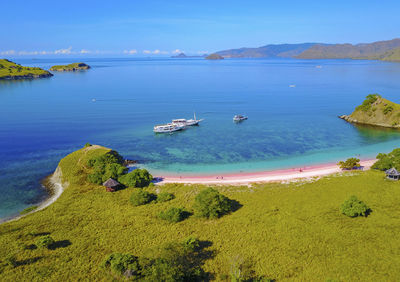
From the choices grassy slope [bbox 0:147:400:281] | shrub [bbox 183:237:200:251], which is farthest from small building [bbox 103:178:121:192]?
shrub [bbox 183:237:200:251]

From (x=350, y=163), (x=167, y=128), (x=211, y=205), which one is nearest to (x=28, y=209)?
(x=211, y=205)

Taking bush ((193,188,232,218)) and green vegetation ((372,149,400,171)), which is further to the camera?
green vegetation ((372,149,400,171))

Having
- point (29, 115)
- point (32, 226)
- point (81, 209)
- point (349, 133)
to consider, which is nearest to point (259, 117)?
point (349, 133)

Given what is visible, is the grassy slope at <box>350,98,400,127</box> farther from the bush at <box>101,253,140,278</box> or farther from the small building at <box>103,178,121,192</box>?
the bush at <box>101,253,140,278</box>

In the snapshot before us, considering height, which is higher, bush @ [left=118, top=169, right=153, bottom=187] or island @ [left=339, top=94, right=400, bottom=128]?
island @ [left=339, top=94, right=400, bottom=128]

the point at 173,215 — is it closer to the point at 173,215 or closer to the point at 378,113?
the point at 173,215

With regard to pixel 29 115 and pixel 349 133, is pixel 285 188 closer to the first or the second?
pixel 349 133
